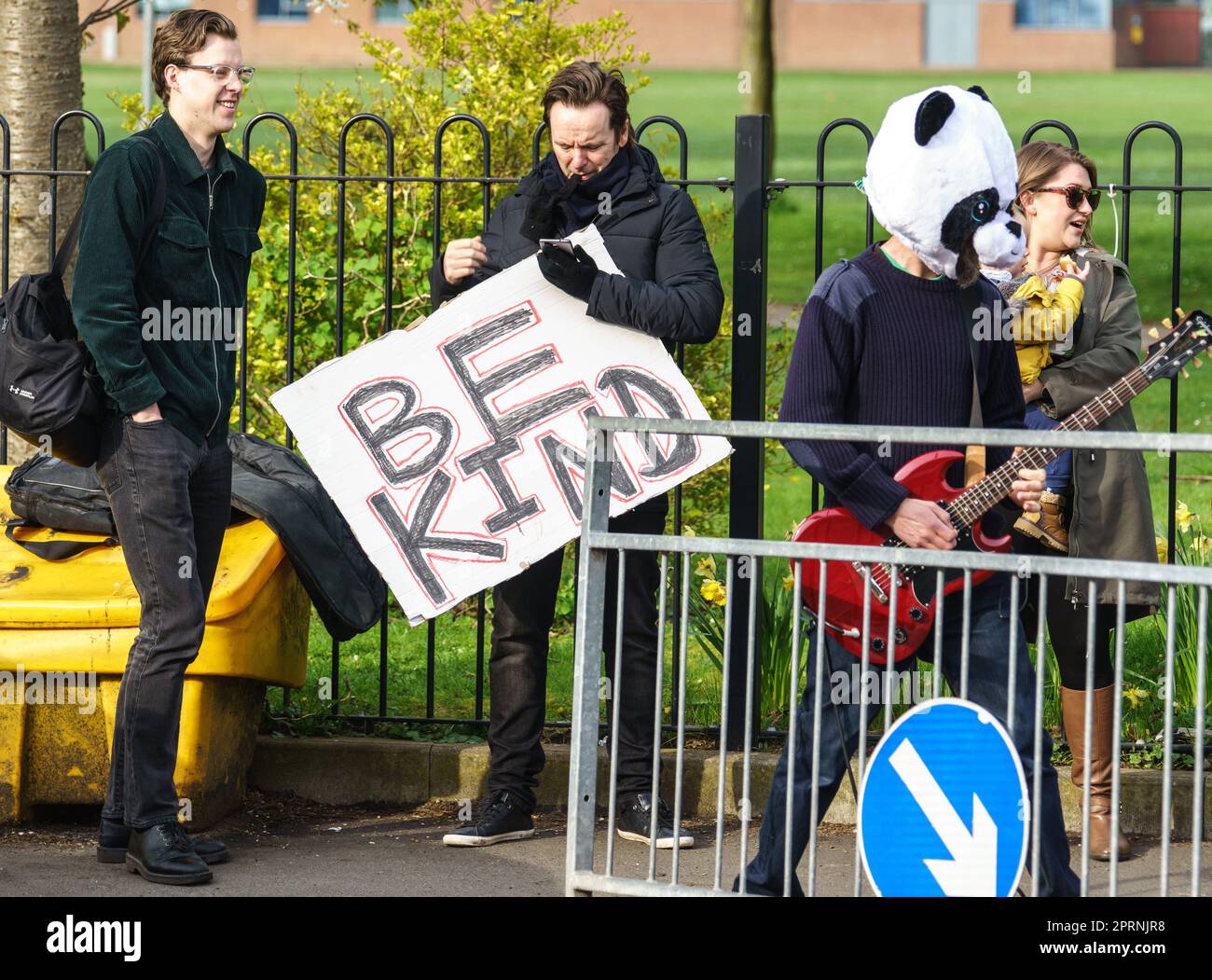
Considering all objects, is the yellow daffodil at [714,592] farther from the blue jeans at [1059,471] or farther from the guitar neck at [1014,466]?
the guitar neck at [1014,466]

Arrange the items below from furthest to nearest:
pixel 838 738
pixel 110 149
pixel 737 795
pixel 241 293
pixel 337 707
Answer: pixel 337 707 → pixel 737 795 → pixel 241 293 → pixel 110 149 → pixel 838 738

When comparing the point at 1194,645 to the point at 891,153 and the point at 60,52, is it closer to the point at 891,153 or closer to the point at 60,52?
the point at 891,153

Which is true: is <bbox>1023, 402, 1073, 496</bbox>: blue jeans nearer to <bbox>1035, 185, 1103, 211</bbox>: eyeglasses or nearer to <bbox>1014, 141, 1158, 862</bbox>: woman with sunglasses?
<bbox>1014, 141, 1158, 862</bbox>: woman with sunglasses

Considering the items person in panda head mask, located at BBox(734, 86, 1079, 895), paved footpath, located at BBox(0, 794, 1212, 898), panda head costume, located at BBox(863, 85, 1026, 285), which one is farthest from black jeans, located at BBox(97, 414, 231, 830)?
panda head costume, located at BBox(863, 85, 1026, 285)

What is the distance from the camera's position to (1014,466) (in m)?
4.17

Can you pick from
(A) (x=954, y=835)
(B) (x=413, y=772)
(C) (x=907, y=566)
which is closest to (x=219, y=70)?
(C) (x=907, y=566)

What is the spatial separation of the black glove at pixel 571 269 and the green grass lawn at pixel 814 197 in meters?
0.94

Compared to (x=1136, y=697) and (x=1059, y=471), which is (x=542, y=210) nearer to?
(x=1059, y=471)

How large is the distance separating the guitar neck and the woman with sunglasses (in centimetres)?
25

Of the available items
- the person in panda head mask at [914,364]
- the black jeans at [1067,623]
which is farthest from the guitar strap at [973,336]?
the black jeans at [1067,623]

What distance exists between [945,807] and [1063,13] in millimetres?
62433
